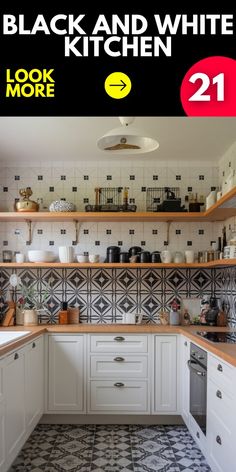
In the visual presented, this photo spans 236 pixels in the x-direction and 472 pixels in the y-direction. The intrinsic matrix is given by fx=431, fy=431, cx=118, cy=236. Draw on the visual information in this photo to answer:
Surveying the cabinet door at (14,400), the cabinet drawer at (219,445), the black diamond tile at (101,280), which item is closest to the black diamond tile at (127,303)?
the black diamond tile at (101,280)

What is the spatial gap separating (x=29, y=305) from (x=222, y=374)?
208 cm

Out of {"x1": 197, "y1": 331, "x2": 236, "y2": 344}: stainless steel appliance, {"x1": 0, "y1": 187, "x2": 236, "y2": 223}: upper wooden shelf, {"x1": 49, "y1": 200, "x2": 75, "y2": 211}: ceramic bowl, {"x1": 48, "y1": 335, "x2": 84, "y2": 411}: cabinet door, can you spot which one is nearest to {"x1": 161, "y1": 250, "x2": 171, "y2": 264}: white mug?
{"x1": 0, "y1": 187, "x2": 236, "y2": 223}: upper wooden shelf

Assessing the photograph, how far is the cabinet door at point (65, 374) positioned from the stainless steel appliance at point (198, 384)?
92 centimetres

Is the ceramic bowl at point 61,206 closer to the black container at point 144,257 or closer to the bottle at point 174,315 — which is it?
the black container at point 144,257

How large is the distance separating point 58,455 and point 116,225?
2015 mm

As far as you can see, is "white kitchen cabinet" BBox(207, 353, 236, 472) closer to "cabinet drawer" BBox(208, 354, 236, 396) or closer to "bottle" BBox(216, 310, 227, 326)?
"cabinet drawer" BBox(208, 354, 236, 396)

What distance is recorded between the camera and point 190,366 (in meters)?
3.14

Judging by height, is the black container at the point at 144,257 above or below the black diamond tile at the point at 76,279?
above

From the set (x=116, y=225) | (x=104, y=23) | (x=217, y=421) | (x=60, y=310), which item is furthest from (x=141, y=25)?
(x=60, y=310)

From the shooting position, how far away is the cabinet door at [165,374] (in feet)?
11.6

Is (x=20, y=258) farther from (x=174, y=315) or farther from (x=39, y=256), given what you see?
(x=174, y=315)

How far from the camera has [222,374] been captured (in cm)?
235

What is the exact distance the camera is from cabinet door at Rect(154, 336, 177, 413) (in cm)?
352

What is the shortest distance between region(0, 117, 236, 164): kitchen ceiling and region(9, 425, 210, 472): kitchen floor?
7.55ft
